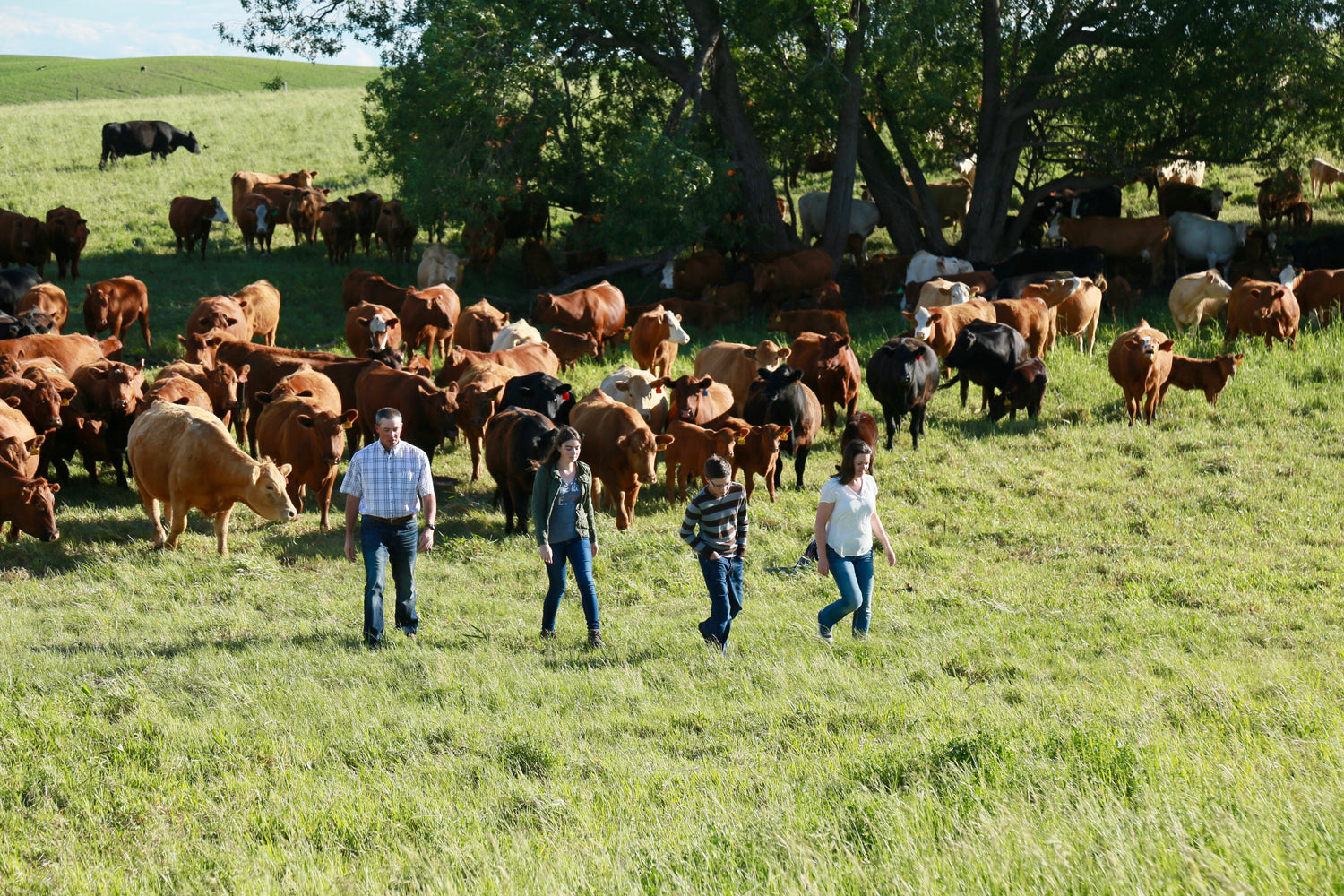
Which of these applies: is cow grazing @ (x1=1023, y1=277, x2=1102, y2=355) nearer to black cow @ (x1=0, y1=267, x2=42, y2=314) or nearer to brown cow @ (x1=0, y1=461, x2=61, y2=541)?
brown cow @ (x1=0, y1=461, x2=61, y2=541)

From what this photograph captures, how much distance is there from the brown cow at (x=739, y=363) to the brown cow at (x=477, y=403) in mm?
3270

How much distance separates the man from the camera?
8164 millimetres

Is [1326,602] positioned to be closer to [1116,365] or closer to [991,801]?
[991,801]

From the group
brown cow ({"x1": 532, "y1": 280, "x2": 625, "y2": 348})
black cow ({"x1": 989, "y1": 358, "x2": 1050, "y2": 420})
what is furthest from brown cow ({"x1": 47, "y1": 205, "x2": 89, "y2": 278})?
black cow ({"x1": 989, "y1": 358, "x2": 1050, "y2": 420})

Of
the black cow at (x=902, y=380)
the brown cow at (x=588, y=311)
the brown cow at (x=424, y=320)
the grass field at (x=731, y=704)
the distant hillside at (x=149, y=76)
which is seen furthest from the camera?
the distant hillside at (x=149, y=76)

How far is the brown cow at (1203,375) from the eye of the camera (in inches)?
625

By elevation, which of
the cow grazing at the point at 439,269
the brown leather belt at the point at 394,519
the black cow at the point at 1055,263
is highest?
the black cow at the point at 1055,263

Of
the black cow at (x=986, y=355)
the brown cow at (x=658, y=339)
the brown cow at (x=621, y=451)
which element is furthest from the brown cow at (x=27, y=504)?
the black cow at (x=986, y=355)

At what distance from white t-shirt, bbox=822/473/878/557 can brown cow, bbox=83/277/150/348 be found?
49.4 feet

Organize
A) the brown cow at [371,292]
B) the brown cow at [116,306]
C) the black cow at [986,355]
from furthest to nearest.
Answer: the brown cow at [371,292] < the brown cow at [116,306] < the black cow at [986,355]

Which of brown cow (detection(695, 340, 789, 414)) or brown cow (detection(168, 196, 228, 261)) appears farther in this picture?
brown cow (detection(168, 196, 228, 261))

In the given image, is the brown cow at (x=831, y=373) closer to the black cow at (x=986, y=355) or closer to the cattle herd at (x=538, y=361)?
the cattle herd at (x=538, y=361)

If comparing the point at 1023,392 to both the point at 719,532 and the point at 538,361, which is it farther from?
the point at 719,532

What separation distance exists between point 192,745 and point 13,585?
452 centimetres
